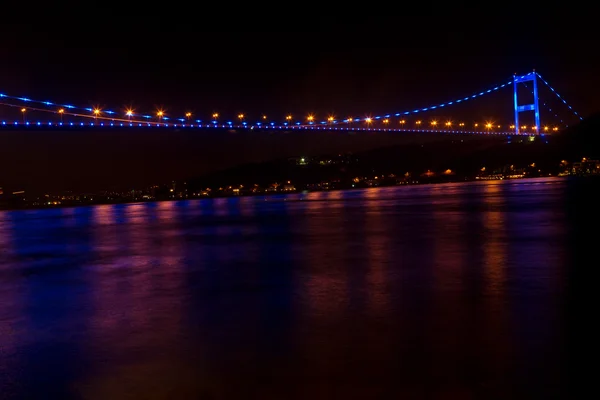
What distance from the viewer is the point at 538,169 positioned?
6141 cm

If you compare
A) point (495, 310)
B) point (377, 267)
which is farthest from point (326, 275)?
point (495, 310)

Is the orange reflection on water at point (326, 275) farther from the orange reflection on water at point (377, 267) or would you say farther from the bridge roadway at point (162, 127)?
the bridge roadway at point (162, 127)

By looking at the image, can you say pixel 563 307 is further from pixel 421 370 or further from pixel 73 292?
pixel 73 292

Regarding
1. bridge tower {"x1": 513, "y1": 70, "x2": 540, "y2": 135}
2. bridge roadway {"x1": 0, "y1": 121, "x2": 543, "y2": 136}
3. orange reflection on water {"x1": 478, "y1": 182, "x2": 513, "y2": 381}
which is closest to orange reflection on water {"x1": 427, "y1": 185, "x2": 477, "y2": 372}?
orange reflection on water {"x1": 478, "y1": 182, "x2": 513, "y2": 381}

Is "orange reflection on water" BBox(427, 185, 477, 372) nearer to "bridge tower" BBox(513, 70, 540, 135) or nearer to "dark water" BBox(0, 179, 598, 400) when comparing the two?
"dark water" BBox(0, 179, 598, 400)

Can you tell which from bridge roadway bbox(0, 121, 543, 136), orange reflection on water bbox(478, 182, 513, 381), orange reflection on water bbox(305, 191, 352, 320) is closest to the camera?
orange reflection on water bbox(478, 182, 513, 381)

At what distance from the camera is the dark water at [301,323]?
12.5 ft

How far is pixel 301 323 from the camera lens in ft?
17.3

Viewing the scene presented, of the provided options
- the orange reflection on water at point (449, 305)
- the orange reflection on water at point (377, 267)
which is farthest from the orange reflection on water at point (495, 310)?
the orange reflection on water at point (377, 267)

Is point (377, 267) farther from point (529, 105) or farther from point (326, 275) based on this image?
point (529, 105)

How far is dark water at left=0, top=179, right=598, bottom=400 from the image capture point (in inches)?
150

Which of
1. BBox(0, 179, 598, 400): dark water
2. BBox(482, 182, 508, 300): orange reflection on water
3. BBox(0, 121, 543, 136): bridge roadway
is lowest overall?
BBox(482, 182, 508, 300): orange reflection on water

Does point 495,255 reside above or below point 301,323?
below

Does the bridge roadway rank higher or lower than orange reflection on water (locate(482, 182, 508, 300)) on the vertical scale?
higher
